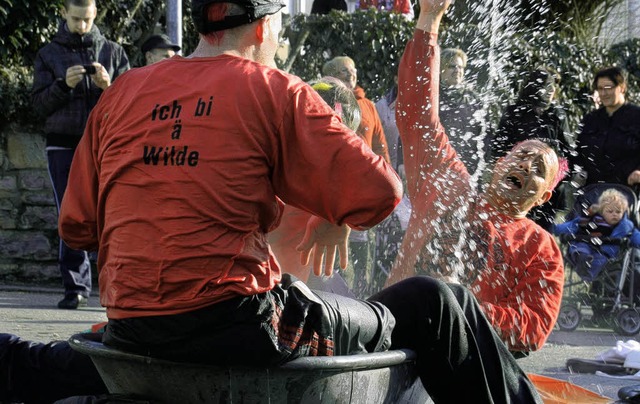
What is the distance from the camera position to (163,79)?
3.08 metres

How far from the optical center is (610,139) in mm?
9344

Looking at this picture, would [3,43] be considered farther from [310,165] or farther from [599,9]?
[599,9]

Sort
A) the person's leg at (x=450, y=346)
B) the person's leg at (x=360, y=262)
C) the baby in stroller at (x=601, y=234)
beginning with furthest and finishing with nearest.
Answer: the baby in stroller at (x=601, y=234) → the person's leg at (x=360, y=262) → the person's leg at (x=450, y=346)

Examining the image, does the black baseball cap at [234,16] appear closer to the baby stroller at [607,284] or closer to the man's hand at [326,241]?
the man's hand at [326,241]

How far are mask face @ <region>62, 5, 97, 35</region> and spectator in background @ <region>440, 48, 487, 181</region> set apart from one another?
2641 mm

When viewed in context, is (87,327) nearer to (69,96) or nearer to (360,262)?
(69,96)

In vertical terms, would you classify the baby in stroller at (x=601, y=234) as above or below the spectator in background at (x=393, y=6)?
below

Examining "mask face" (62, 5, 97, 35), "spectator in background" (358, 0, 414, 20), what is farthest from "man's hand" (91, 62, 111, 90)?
"spectator in background" (358, 0, 414, 20)

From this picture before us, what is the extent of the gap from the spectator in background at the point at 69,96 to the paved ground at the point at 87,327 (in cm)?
29

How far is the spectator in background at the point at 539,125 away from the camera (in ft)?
25.5

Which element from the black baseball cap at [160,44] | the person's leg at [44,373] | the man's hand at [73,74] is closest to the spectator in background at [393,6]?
the black baseball cap at [160,44]

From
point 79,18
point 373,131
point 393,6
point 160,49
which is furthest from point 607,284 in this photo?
point 79,18

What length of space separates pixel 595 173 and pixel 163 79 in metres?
6.96

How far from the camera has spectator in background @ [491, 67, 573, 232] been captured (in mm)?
7762
